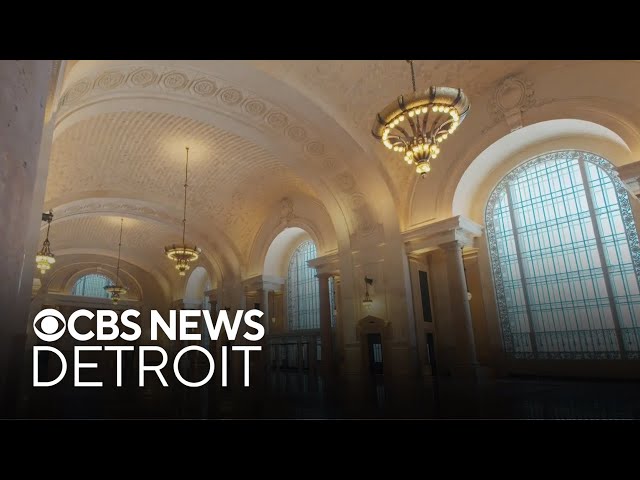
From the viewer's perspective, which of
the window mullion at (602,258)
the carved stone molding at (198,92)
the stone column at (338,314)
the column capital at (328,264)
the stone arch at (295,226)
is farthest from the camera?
the stone arch at (295,226)

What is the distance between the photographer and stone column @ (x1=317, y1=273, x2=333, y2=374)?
11.4 metres

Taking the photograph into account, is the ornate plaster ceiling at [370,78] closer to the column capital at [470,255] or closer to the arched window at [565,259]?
the arched window at [565,259]

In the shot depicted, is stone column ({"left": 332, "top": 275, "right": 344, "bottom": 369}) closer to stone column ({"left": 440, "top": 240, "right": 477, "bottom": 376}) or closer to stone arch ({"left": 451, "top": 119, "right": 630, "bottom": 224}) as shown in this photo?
stone column ({"left": 440, "top": 240, "right": 477, "bottom": 376})

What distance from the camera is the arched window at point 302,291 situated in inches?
575

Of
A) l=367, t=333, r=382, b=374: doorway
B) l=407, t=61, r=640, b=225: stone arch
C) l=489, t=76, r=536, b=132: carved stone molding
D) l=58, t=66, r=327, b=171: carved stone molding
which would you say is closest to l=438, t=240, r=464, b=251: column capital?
l=407, t=61, r=640, b=225: stone arch

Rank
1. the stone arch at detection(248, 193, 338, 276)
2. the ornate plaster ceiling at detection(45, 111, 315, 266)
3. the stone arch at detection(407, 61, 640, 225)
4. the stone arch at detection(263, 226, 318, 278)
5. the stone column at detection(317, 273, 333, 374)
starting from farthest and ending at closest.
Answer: the stone arch at detection(263, 226, 318, 278)
the stone arch at detection(248, 193, 338, 276)
the stone column at detection(317, 273, 333, 374)
the ornate plaster ceiling at detection(45, 111, 315, 266)
the stone arch at detection(407, 61, 640, 225)

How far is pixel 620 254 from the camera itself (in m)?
7.56

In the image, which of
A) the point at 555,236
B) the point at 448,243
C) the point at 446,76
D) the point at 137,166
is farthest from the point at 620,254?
the point at 137,166

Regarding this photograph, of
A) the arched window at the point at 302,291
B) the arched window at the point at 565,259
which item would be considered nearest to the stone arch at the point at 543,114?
the arched window at the point at 565,259

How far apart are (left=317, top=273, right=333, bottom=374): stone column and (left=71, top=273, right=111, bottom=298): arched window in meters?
15.2

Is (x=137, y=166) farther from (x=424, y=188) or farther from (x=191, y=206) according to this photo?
(x=424, y=188)

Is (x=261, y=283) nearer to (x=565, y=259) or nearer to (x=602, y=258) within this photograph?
(x=565, y=259)

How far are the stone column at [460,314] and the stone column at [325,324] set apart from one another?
163 inches

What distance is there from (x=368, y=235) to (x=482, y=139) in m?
3.56
